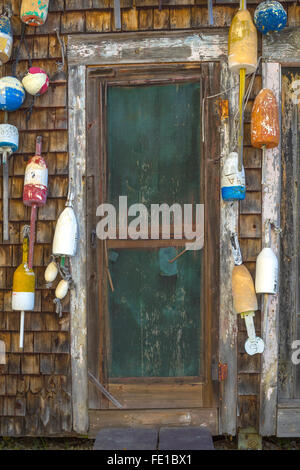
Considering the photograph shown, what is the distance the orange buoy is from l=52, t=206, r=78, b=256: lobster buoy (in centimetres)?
128

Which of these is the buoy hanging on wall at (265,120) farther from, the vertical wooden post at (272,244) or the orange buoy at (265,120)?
the vertical wooden post at (272,244)

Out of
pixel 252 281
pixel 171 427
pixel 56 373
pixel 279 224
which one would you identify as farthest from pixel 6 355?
pixel 279 224

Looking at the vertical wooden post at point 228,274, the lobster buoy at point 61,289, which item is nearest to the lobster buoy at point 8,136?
the lobster buoy at point 61,289

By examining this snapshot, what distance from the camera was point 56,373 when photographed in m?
3.05

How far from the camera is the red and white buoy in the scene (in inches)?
116

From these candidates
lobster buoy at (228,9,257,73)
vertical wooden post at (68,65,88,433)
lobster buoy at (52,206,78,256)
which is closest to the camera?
lobster buoy at (228,9,257,73)

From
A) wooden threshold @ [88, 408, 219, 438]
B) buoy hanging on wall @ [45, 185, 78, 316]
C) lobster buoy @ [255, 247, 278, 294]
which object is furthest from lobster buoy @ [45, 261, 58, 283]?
lobster buoy @ [255, 247, 278, 294]

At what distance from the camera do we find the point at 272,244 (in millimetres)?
2959

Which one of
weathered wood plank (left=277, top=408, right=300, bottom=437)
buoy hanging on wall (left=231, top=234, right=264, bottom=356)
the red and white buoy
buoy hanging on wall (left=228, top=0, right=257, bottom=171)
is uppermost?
buoy hanging on wall (left=228, top=0, right=257, bottom=171)

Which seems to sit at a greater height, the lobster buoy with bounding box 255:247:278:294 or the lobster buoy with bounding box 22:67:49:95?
the lobster buoy with bounding box 22:67:49:95

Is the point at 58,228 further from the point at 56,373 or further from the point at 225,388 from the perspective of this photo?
the point at 225,388

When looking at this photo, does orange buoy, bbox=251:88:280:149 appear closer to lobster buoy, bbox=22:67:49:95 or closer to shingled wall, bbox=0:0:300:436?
shingled wall, bbox=0:0:300:436

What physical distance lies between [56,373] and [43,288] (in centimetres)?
58

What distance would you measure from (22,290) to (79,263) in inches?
16.0
